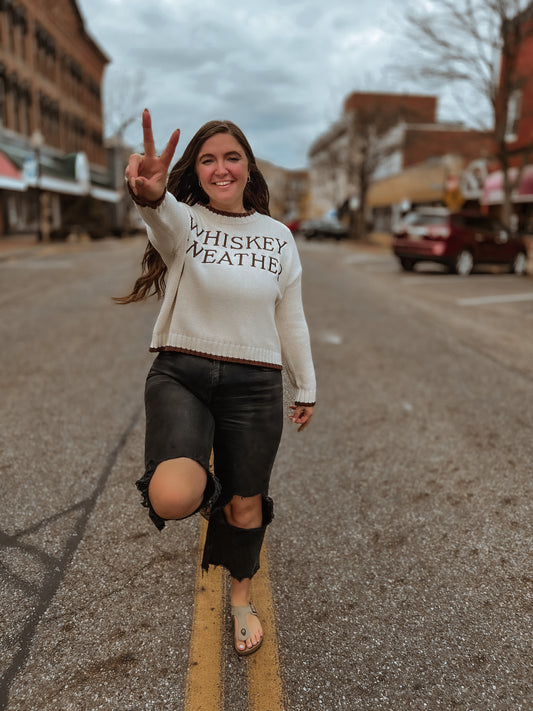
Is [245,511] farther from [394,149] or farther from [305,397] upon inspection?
[394,149]

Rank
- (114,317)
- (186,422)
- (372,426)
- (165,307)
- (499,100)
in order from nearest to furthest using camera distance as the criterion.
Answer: (186,422), (165,307), (372,426), (114,317), (499,100)

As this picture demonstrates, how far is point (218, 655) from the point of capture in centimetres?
211

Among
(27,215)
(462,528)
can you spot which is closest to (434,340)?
(462,528)

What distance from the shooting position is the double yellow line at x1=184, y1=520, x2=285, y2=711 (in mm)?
1906

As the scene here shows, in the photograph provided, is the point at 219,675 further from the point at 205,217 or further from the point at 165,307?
the point at 205,217

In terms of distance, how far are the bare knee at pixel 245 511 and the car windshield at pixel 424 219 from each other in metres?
14.9

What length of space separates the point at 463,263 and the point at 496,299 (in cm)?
425

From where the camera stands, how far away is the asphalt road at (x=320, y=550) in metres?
2.01

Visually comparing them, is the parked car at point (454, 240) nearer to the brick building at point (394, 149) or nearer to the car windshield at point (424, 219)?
the car windshield at point (424, 219)

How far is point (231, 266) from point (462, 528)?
1.92 m

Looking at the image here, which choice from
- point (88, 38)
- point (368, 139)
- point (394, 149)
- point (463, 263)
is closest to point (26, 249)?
point (463, 263)

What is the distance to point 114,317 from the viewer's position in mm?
9320

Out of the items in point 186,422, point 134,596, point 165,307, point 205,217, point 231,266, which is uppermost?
point 205,217

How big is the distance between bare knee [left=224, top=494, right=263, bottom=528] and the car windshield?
1493 centimetres
